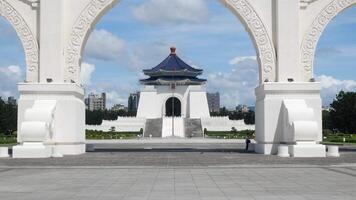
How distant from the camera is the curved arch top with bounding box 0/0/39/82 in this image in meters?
15.0

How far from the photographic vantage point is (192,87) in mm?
55625

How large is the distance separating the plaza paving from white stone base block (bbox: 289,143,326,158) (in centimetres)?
152

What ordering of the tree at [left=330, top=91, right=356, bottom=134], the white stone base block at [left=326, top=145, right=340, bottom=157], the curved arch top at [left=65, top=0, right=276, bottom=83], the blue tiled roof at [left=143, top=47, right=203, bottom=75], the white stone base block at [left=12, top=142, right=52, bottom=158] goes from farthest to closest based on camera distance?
the blue tiled roof at [left=143, top=47, right=203, bottom=75] → the tree at [left=330, top=91, right=356, bottom=134] → the curved arch top at [left=65, top=0, right=276, bottom=83] → the white stone base block at [left=326, top=145, right=340, bottom=157] → the white stone base block at [left=12, top=142, right=52, bottom=158]

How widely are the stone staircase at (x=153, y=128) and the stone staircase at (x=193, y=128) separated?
2.18 m

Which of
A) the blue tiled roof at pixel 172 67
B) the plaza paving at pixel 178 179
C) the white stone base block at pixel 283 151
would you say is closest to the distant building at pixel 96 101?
the blue tiled roof at pixel 172 67

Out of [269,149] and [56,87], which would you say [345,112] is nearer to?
[269,149]

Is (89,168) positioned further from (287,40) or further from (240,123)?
(240,123)

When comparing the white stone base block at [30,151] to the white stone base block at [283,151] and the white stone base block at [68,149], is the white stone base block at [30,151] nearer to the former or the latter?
the white stone base block at [68,149]

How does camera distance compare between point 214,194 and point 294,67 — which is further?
point 294,67

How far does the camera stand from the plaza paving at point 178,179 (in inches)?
269

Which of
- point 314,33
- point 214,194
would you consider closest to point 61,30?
point 314,33

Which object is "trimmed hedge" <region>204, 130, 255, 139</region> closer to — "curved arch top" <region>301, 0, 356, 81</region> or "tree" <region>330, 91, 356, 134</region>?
"tree" <region>330, 91, 356, 134</region>

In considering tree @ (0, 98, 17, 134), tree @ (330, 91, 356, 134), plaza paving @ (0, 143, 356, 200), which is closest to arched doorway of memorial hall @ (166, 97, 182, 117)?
A: tree @ (0, 98, 17, 134)

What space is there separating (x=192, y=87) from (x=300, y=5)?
134 feet
